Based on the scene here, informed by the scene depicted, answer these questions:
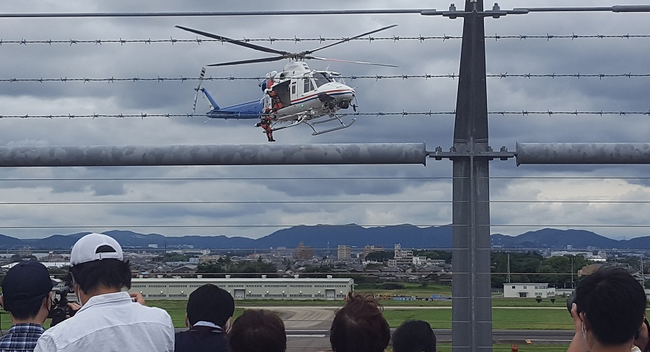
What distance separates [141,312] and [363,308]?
2.86 ft

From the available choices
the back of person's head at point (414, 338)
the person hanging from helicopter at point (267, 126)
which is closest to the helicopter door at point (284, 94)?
the person hanging from helicopter at point (267, 126)

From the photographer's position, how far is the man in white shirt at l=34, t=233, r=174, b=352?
3240mm

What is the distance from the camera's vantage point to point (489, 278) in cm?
520

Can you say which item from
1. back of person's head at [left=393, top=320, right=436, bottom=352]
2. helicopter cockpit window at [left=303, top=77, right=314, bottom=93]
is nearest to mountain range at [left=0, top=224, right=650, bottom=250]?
back of person's head at [left=393, top=320, right=436, bottom=352]

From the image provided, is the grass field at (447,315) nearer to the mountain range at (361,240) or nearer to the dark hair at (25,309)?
the mountain range at (361,240)

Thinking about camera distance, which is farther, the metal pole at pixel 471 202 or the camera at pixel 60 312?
the metal pole at pixel 471 202

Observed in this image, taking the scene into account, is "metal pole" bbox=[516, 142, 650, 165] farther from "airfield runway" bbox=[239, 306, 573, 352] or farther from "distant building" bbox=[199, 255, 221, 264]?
"distant building" bbox=[199, 255, 221, 264]

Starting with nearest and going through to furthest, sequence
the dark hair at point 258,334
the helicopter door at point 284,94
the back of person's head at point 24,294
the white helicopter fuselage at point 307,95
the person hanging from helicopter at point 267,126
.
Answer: the dark hair at point 258,334 < the back of person's head at point 24,294 < the person hanging from helicopter at point 267,126 < the white helicopter fuselage at point 307,95 < the helicopter door at point 284,94

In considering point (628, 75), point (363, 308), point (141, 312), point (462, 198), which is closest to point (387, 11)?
point (462, 198)

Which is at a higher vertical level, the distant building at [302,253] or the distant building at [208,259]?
the distant building at [302,253]

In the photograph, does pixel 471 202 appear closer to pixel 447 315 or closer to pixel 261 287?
pixel 447 315

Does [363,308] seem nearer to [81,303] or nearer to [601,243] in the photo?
[81,303]

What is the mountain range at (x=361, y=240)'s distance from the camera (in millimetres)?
5098

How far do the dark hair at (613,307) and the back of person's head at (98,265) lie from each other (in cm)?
175
